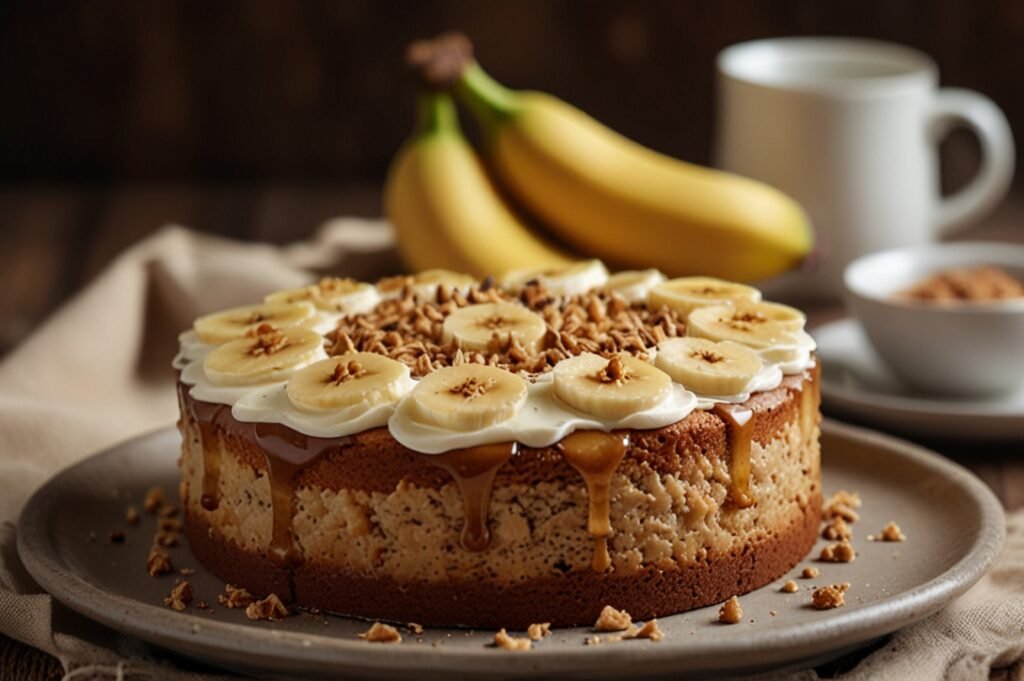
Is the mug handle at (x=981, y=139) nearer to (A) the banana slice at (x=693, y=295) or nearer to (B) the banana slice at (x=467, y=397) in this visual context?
(A) the banana slice at (x=693, y=295)

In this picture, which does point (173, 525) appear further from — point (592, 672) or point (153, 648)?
point (592, 672)

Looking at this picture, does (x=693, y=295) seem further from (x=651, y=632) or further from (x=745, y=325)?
(x=651, y=632)

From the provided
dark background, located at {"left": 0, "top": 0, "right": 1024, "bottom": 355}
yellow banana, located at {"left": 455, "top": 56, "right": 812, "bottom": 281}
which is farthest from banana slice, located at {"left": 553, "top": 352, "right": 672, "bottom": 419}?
dark background, located at {"left": 0, "top": 0, "right": 1024, "bottom": 355}

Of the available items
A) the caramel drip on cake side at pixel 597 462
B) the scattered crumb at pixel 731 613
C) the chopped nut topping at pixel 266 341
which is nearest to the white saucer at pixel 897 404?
the scattered crumb at pixel 731 613

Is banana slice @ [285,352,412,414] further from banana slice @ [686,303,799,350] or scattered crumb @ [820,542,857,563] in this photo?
scattered crumb @ [820,542,857,563]

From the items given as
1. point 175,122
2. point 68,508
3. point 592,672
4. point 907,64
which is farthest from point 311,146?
point 592,672
